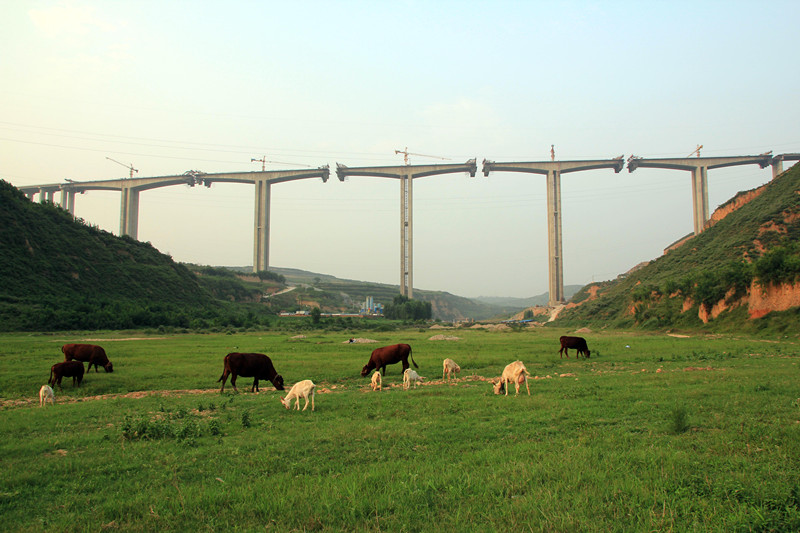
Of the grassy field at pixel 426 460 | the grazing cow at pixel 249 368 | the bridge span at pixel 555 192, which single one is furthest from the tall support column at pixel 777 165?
the grazing cow at pixel 249 368

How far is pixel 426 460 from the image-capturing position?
6738mm

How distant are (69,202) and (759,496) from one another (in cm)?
16945

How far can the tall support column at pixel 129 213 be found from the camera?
123 metres

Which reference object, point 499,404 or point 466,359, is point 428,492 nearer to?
point 499,404

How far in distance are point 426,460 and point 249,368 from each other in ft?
35.5

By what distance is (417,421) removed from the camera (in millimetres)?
9422

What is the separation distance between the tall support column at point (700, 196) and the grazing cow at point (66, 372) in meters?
114

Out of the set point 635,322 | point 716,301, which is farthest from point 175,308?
point 716,301

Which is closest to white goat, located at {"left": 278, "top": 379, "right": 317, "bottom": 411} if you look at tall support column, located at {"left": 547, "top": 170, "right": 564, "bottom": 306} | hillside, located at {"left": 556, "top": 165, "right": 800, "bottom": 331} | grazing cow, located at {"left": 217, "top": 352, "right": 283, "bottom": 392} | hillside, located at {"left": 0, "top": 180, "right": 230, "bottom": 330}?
grazing cow, located at {"left": 217, "top": 352, "right": 283, "bottom": 392}

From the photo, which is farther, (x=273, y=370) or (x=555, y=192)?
(x=555, y=192)

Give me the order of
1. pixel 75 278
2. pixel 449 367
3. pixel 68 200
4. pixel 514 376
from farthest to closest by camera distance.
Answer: pixel 68 200 → pixel 75 278 → pixel 449 367 → pixel 514 376

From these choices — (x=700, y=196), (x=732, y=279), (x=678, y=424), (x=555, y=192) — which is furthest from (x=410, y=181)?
(x=678, y=424)

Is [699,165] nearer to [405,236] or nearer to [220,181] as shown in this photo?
[405,236]

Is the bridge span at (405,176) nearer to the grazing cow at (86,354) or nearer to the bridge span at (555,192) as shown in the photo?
the bridge span at (555,192)
